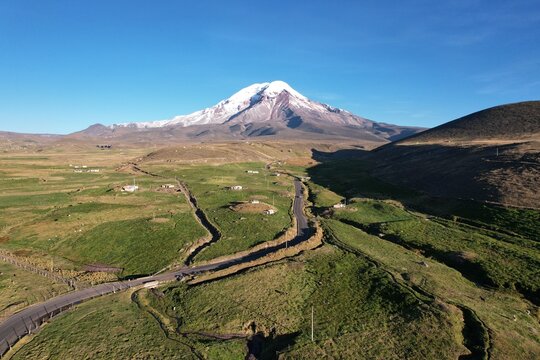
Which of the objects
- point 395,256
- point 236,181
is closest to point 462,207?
point 395,256

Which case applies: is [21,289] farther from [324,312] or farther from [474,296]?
[474,296]

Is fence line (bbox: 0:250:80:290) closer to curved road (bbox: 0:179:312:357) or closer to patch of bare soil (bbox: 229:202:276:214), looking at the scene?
curved road (bbox: 0:179:312:357)

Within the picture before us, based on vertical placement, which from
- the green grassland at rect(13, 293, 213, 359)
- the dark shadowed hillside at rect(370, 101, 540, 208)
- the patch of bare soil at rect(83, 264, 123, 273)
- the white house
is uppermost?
the dark shadowed hillside at rect(370, 101, 540, 208)

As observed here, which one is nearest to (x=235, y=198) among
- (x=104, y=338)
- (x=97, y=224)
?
(x=97, y=224)

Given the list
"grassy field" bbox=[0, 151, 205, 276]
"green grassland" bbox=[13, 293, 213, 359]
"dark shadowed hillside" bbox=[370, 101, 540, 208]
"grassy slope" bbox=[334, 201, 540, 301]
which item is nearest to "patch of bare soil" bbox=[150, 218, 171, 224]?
"grassy field" bbox=[0, 151, 205, 276]

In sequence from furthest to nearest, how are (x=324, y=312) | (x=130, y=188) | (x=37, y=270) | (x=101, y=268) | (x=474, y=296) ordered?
(x=130, y=188), (x=101, y=268), (x=37, y=270), (x=474, y=296), (x=324, y=312)

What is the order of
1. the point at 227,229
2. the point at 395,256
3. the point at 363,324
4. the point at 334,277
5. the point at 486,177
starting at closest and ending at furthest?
the point at 363,324
the point at 334,277
the point at 395,256
the point at 227,229
the point at 486,177

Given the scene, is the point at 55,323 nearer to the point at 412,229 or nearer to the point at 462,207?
the point at 412,229
